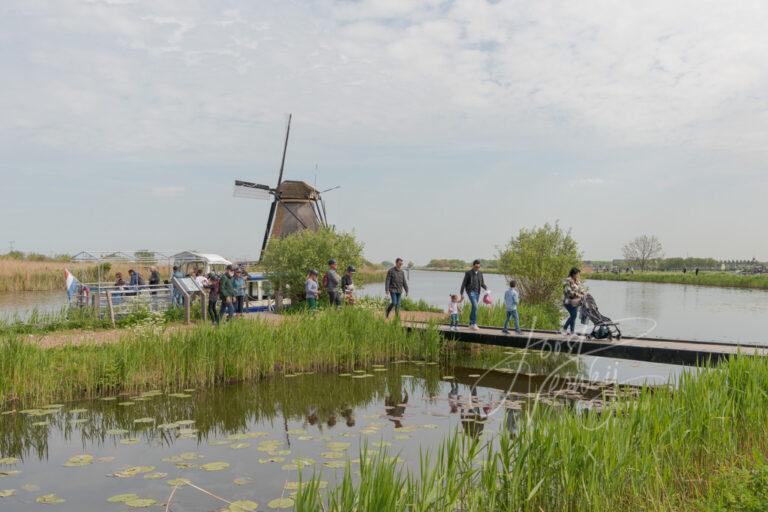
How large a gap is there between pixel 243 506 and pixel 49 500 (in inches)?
74.6

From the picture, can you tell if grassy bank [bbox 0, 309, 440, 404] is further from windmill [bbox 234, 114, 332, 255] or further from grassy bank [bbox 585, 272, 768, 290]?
grassy bank [bbox 585, 272, 768, 290]

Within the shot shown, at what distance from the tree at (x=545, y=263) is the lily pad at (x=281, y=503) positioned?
16.4m

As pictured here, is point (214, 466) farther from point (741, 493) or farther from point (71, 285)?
point (71, 285)

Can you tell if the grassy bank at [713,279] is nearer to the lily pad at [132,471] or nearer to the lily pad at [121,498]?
the lily pad at [132,471]

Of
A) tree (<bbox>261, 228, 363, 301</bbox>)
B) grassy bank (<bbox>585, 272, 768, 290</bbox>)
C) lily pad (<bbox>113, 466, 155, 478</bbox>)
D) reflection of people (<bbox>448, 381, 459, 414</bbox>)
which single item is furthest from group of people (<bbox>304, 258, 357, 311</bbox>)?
grassy bank (<bbox>585, 272, 768, 290</bbox>)

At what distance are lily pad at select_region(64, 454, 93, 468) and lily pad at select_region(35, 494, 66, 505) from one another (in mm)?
884

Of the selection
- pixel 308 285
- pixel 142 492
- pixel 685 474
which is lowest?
pixel 142 492

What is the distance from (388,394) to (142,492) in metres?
5.08

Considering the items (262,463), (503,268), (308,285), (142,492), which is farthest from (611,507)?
(503,268)

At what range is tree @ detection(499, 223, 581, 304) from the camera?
20.2m

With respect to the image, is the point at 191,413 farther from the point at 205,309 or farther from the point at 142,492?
the point at 205,309

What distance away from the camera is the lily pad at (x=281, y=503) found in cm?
502

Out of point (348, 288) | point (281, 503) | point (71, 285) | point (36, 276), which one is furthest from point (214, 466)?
point (36, 276)

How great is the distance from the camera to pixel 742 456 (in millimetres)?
5328
